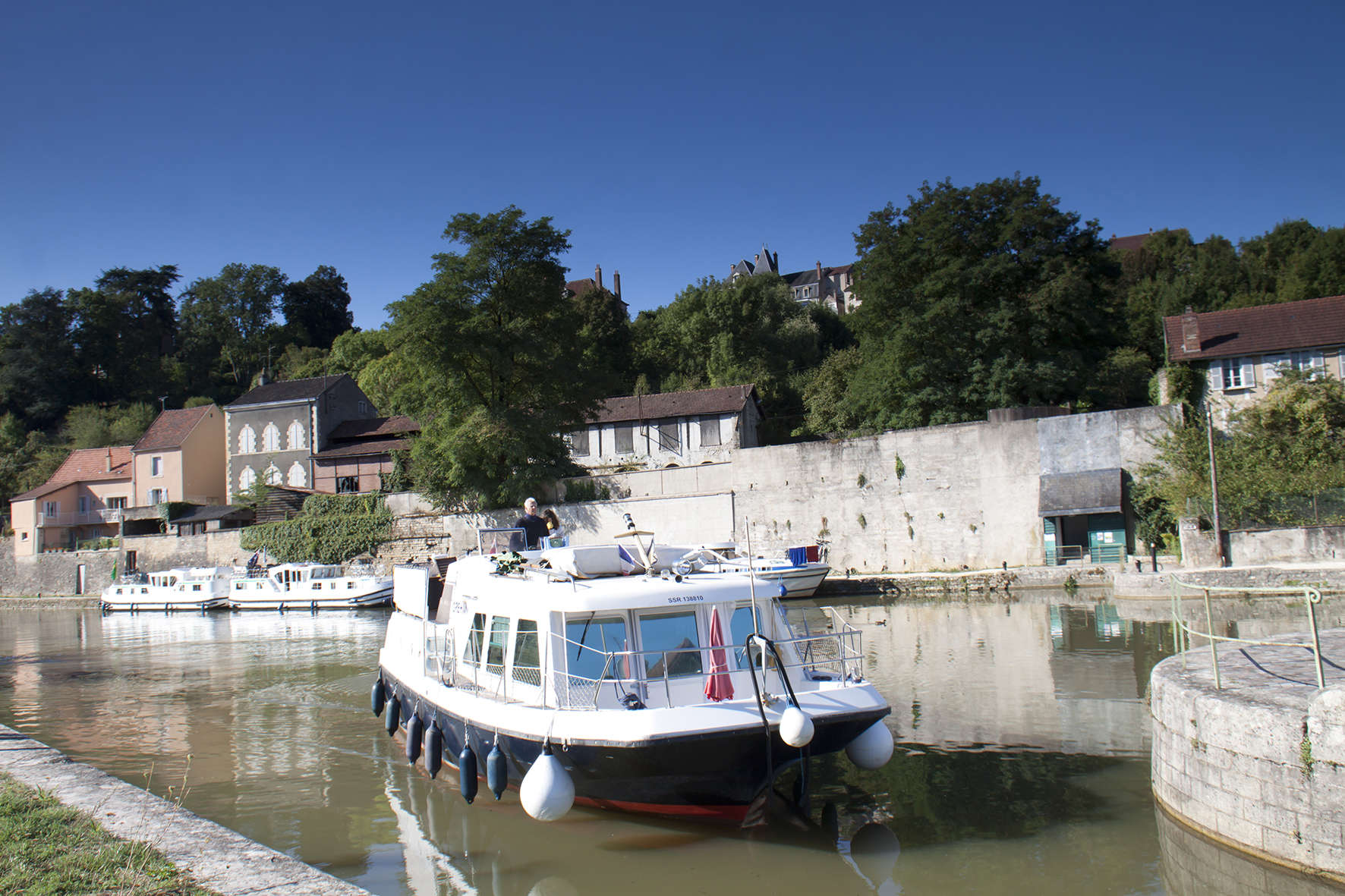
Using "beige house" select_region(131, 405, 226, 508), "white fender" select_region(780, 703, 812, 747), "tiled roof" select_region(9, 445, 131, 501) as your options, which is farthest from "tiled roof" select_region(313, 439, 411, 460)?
"white fender" select_region(780, 703, 812, 747)

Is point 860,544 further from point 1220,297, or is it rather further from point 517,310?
point 1220,297

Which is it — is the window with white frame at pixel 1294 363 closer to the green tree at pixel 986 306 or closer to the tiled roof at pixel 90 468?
the green tree at pixel 986 306

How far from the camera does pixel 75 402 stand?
73.0 metres

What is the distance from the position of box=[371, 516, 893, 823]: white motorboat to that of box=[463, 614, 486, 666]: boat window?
2cm

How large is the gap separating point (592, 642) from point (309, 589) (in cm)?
3370

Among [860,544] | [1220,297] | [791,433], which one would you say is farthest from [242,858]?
[1220,297]

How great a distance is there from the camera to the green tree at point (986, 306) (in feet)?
111

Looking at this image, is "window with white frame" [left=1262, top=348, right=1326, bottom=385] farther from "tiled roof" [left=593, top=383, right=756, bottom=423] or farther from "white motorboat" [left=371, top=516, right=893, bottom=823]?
"white motorboat" [left=371, top=516, right=893, bottom=823]

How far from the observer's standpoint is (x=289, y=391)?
5431cm

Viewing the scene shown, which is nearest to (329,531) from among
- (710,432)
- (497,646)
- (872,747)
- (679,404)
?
(679,404)

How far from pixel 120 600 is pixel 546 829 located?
1707 inches

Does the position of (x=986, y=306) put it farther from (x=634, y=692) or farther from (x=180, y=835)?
(x=180, y=835)

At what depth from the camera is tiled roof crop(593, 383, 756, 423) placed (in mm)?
45375

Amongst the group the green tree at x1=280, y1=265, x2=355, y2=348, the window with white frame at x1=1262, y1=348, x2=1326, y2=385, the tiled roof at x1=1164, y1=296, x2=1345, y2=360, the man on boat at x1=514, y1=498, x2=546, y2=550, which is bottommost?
the man on boat at x1=514, y1=498, x2=546, y2=550
